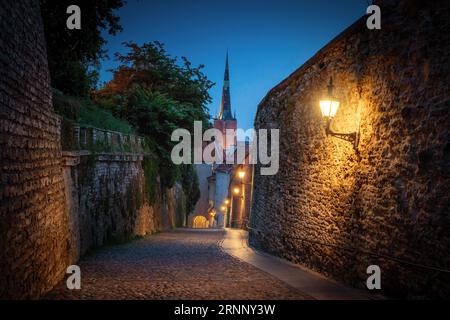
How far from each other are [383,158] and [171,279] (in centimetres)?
449

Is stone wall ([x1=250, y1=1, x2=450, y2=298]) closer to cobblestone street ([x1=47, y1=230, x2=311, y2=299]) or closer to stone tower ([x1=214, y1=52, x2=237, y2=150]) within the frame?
cobblestone street ([x1=47, y1=230, x2=311, y2=299])

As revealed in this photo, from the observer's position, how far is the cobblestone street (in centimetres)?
666

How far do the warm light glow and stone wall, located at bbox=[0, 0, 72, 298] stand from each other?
17.1ft

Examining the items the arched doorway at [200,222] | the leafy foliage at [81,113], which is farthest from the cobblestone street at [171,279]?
the arched doorway at [200,222]

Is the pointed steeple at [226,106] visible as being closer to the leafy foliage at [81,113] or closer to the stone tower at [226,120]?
the stone tower at [226,120]

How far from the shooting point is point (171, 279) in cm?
791

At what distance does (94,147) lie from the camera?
1294 cm

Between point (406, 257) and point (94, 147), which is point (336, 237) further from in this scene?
point (94, 147)

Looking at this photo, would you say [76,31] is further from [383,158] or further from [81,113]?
[383,158]

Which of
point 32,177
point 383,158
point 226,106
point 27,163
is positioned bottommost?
point 32,177

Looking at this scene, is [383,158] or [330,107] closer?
[383,158]

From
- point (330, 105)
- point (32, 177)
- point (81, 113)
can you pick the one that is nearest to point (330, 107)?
point (330, 105)
